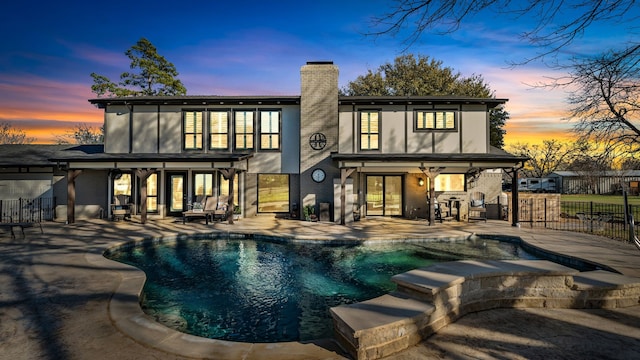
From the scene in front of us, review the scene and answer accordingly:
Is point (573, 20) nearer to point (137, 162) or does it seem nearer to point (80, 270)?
point (80, 270)

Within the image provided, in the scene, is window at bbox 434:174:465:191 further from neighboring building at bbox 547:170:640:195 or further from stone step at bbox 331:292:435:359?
neighboring building at bbox 547:170:640:195

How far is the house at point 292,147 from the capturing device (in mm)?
16547

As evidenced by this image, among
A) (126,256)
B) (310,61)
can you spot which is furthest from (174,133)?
(126,256)

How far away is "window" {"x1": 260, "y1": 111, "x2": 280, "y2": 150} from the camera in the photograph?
17.2m

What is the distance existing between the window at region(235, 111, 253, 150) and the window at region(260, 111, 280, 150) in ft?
1.98

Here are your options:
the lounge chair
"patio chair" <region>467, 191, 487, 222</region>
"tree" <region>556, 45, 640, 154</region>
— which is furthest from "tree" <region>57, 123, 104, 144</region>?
"tree" <region>556, 45, 640, 154</region>

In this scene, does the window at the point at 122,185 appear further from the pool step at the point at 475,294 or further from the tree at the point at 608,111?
the tree at the point at 608,111

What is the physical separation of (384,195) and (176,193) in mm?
11380

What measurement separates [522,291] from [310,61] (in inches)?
582

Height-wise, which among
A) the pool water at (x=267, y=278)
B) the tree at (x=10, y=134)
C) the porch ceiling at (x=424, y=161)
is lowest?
the pool water at (x=267, y=278)

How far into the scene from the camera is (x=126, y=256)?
30.4ft

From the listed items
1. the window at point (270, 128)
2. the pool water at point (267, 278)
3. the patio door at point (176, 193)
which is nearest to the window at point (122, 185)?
the patio door at point (176, 193)

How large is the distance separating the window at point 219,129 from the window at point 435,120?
10333 mm

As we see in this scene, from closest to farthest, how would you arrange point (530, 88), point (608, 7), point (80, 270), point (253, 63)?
point (608, 7), point (530, 88), point (80, 270), point (253, 63)
